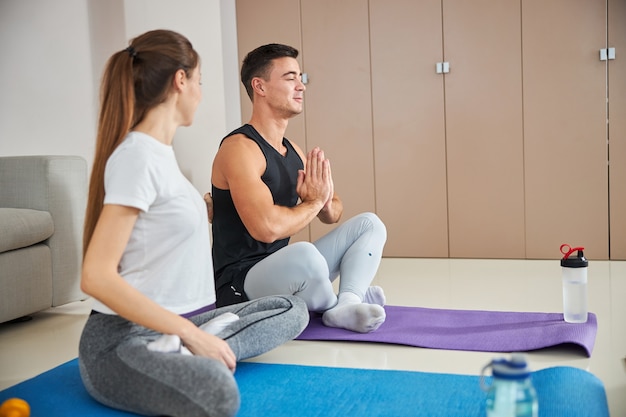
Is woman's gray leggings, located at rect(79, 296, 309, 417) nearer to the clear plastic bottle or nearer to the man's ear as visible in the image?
the clear plastic bottle

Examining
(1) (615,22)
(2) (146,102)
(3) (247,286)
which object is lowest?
(3) (247,286)

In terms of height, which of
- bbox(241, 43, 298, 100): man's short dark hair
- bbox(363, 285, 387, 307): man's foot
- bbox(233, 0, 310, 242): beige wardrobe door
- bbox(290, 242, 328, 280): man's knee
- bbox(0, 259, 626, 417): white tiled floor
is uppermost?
bbox(233, 0, 310, 242): beige wardrobe door

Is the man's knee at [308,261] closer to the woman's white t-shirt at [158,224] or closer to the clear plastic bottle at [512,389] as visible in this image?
the woman's white t-shirt at [158,224]

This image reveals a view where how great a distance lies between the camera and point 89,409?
1.74 meters

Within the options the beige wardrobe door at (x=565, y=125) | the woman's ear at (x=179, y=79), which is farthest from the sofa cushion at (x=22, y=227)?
the beige wardrobe door at (x=565, y=125)

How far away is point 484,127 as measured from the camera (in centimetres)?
414

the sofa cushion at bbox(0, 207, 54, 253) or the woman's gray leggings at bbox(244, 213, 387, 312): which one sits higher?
the sofa cushion at bbox(0, 207, 54, 253)

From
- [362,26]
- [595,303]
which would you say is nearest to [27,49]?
[362,26]

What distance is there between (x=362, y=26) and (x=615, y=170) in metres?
1.63

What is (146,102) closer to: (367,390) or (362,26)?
(367,390)

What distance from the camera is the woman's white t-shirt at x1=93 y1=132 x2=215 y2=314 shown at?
1.57 m

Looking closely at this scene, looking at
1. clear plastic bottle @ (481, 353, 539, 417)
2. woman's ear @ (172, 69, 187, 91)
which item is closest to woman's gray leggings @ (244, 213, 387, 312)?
woman's ear @ (172, 69, 187, 91)

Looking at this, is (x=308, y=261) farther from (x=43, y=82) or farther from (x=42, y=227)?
(x=43, y=82)

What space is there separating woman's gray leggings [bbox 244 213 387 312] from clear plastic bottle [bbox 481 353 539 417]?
45.5 inches
